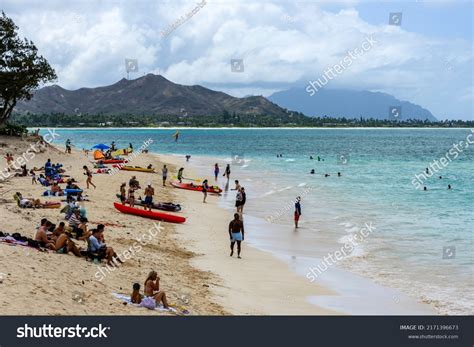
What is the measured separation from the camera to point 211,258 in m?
19.7

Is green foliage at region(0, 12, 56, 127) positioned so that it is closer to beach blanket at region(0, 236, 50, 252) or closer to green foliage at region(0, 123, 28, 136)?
green foliage at region(0, 123, 28, 136)

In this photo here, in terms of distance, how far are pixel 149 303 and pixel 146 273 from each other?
3549 millimetres

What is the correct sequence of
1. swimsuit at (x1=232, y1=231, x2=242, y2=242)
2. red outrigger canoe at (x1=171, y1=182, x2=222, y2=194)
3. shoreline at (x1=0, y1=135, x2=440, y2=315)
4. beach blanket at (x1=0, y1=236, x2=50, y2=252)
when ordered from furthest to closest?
1. red outrigger canoe at (x1=171, y1=182, x2=222, y2=194)
2. swimsuit at (x1=232, y1=231, x2=242, y2=242)
3. beach blanket at (x1=0, y1=236, x2=50, y2=252)
4. shoreline at (x1=0, y1=135, x2=440, y2=315)

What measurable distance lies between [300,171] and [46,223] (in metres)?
46.6

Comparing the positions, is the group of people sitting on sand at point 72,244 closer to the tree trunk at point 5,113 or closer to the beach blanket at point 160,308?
the beach blanket at point 160,308

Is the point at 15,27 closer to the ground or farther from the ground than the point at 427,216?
farther from the ground

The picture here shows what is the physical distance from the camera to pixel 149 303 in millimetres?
12469

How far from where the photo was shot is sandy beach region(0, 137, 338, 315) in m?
11.9

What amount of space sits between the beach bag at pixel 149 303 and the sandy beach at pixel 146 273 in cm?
24

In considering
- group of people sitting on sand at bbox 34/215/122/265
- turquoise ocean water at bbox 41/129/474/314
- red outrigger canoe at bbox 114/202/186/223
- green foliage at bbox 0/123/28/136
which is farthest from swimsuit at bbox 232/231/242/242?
green foliage at bbox 0/123/28/136

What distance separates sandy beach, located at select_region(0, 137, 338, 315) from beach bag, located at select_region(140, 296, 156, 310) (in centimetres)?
24
